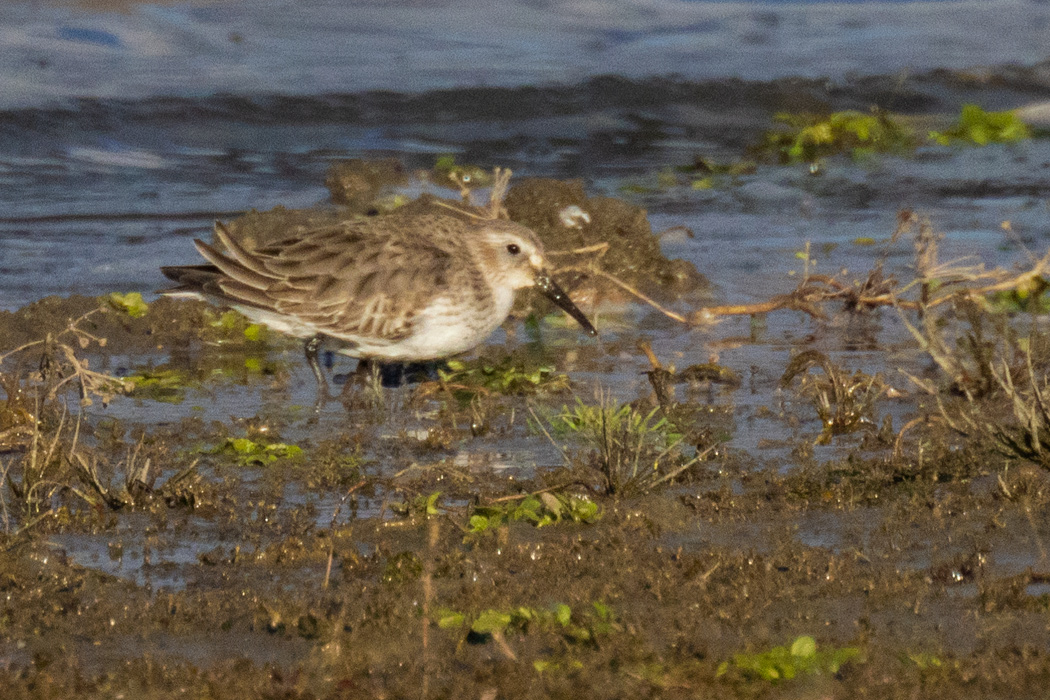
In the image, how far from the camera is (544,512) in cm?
533

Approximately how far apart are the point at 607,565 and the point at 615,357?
370 cm

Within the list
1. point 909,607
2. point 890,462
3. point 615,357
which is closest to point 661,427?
point 890,462

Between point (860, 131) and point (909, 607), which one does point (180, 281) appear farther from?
point (860, 131)

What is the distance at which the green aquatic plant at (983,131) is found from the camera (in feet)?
51.8

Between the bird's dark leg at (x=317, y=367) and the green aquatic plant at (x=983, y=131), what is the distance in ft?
32.1

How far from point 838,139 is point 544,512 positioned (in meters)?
11.3

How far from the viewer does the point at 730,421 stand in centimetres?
702

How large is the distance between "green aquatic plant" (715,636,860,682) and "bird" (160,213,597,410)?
4.17 meters

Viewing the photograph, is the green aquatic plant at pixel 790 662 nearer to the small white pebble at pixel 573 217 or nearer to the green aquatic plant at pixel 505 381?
the green aquatic plant at pixel 505 381

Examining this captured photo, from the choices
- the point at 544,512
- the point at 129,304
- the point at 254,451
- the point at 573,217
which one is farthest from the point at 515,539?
the point at 573,217

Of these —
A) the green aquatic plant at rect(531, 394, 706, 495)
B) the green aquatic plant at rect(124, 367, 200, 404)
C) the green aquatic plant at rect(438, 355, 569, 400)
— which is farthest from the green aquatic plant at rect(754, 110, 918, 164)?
the green aquatic plant at rect(531, 394, 706, 495)

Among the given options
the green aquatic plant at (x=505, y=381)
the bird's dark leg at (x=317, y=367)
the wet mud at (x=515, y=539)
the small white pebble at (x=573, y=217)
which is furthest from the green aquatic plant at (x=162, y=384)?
the small white pebble at (x=573, y=217)

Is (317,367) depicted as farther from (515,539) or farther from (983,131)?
(983,131)

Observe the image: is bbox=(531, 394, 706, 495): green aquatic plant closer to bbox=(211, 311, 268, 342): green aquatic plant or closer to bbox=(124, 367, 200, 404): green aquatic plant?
bbox=(124, 367, 200, 404): green aquatic plant
